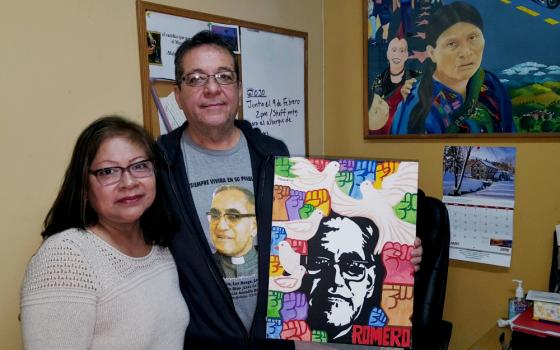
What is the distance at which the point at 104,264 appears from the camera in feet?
3.30

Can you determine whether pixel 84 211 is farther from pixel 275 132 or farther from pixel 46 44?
pixel 275 132

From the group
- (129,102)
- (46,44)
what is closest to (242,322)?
(129,102)

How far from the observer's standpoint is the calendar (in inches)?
72.0

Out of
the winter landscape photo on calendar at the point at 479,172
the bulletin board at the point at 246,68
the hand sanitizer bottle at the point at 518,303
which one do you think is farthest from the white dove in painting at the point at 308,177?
the hand sanitizer bottle at the point at 518,303

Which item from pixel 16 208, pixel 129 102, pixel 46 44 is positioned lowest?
pixel 16 208

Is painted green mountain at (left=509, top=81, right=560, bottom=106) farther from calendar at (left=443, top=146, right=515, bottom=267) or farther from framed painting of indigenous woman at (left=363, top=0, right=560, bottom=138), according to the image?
calendar at (left=443, top=146, right=515, bottom=267)

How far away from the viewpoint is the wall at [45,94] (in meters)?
1.32

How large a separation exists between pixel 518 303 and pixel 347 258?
3.31ft

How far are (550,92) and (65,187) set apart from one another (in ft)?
5.73

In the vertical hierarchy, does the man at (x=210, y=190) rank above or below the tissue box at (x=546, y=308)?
above

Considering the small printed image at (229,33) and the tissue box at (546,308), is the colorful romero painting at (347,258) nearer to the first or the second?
the tissue box at (546,308)

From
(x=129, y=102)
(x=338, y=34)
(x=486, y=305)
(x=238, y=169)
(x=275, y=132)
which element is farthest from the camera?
(x=338, y=34)

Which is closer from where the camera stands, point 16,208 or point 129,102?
point 16,208

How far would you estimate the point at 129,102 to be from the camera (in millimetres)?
1614
